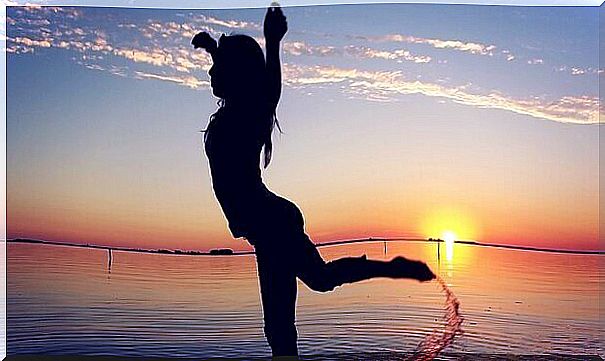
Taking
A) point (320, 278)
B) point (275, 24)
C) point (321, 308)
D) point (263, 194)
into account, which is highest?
point (275, 24)

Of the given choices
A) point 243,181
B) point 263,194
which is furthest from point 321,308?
point 243,181

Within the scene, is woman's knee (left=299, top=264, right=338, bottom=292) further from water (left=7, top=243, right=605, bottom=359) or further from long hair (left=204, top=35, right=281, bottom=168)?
long hair (left=204, top=35, right=281, bottom=168)

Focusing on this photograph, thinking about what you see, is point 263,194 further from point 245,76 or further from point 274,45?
point 274,45

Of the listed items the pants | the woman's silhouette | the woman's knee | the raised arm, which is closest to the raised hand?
the woman's silhouette

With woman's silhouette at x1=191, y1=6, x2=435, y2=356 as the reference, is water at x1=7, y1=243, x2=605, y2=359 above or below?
below

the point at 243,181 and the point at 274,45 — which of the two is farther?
the point at 274,45

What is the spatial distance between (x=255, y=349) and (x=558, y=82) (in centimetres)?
249

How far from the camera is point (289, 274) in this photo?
19.0ft

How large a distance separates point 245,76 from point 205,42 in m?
0.38

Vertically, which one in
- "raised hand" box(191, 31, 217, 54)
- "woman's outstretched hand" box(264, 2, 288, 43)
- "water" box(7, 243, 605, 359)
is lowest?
"water" box(7, 243, 605, 359)

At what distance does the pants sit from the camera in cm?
576

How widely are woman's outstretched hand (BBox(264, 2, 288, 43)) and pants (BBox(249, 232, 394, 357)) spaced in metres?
1.20

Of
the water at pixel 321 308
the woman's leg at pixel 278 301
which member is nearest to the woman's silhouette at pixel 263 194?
the woman's leg at pixel 278 301

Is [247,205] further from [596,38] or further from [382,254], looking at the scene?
[596,38]
